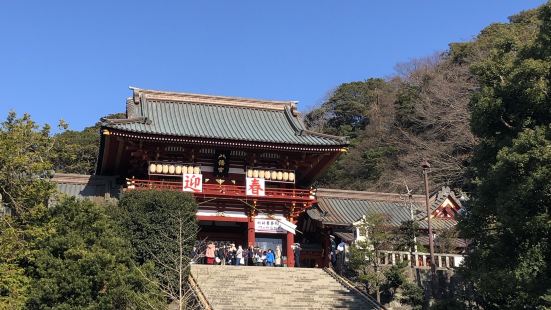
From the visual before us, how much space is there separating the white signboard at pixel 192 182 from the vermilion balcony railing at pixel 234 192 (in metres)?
0.16

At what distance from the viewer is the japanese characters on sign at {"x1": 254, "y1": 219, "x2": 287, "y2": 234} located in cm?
2338

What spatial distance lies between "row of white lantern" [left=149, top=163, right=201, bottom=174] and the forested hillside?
660 inches

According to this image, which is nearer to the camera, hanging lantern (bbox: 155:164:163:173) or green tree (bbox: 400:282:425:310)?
green tree (bbox: 400:282:425:310)

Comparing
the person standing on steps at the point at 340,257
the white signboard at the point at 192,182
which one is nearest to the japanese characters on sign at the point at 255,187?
the white signboard at the point at 192,182

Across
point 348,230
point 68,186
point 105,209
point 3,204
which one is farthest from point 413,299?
point 68,186

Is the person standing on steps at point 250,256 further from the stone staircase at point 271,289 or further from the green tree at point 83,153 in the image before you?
the green tree at point 83,153

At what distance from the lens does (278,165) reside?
80.0 ft

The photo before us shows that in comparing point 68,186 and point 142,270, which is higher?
point 68,186

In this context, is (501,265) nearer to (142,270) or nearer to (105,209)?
(142,270)

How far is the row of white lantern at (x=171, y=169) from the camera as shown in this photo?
2283 cm

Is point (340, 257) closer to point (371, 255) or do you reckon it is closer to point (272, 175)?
point (371, 255)

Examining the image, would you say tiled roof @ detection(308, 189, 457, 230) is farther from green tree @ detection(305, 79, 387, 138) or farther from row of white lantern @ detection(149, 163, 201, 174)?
green tree @ detection(305, 79, 387, 138)

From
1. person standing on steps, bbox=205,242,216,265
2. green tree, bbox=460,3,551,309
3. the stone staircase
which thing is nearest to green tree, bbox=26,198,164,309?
the stone staircase

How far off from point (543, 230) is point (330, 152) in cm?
1318
